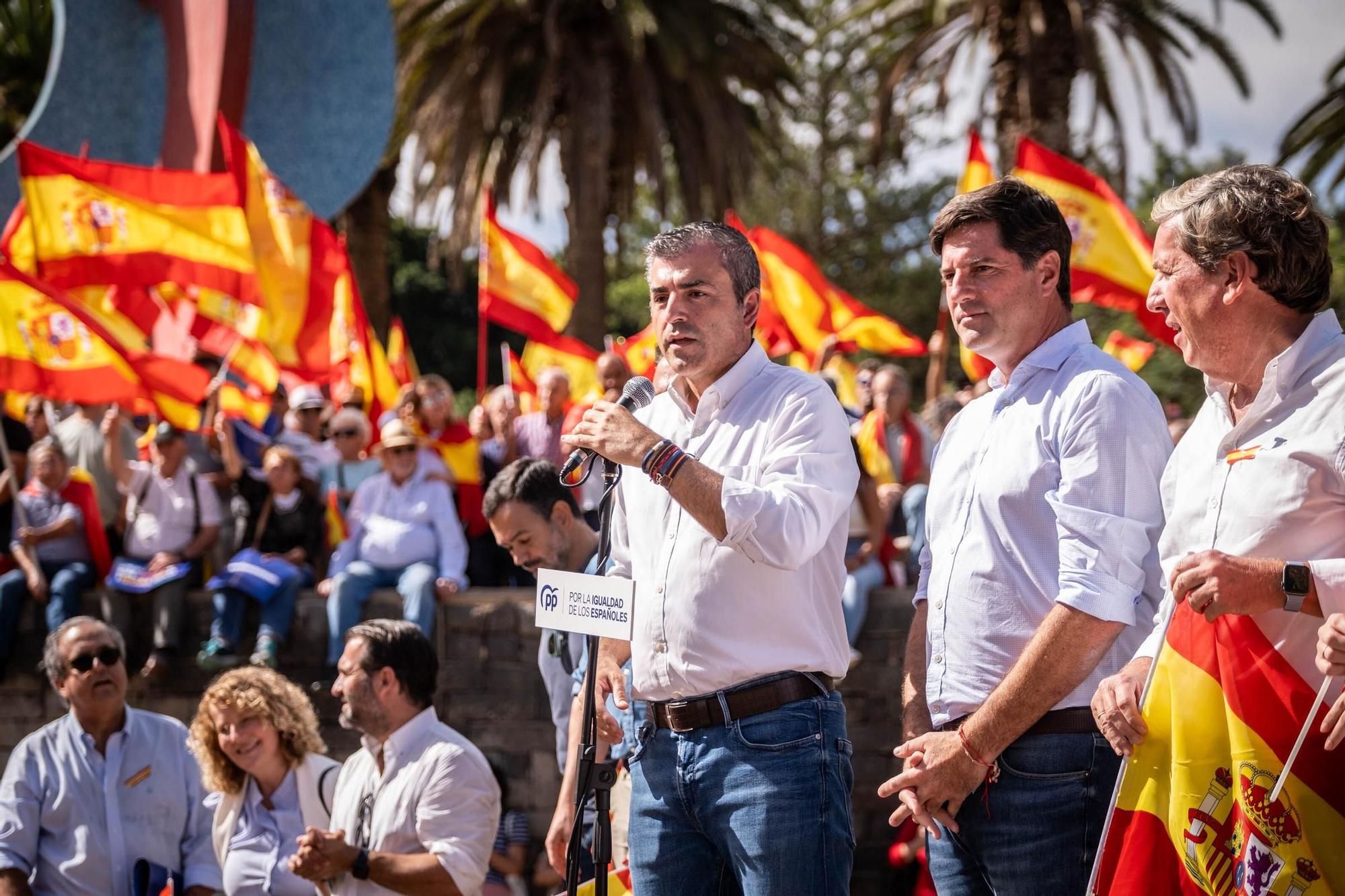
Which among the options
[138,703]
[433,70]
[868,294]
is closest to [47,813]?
[138,703]

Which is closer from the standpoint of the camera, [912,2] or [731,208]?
[912,2]

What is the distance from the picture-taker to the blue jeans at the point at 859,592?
7.84 meters

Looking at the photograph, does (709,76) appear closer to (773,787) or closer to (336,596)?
(336,596)

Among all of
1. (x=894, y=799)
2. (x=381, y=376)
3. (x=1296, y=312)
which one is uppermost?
(x=381, y=376)

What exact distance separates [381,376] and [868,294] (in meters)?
21.8

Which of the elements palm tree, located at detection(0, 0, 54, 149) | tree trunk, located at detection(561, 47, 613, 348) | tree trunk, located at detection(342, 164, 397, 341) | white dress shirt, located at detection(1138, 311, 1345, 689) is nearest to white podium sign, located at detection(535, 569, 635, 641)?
white dress shirt, located at detection(1138, 311, 1345, 689)

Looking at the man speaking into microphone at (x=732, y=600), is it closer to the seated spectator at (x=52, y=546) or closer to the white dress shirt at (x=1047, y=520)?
the white dress shirt at (x=1047, y=520)

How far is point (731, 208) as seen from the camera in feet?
57.1

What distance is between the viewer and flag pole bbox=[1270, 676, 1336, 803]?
2225mm

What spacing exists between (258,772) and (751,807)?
117 inches

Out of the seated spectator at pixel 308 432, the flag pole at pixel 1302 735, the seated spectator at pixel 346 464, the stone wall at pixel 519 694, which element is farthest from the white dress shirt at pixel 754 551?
the seated spectator at pixel 308 432

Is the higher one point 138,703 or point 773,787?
point 773,787

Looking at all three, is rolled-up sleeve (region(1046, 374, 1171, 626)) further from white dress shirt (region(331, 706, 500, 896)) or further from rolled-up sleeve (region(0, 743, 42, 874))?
rolled-up sleeve (region(0, 743, 42, 874))

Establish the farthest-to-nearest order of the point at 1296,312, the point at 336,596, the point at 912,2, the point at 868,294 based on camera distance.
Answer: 1. the point at 868,294
2. the point at 912,2
3. the point at 336,596
4. the point at 1296,312
